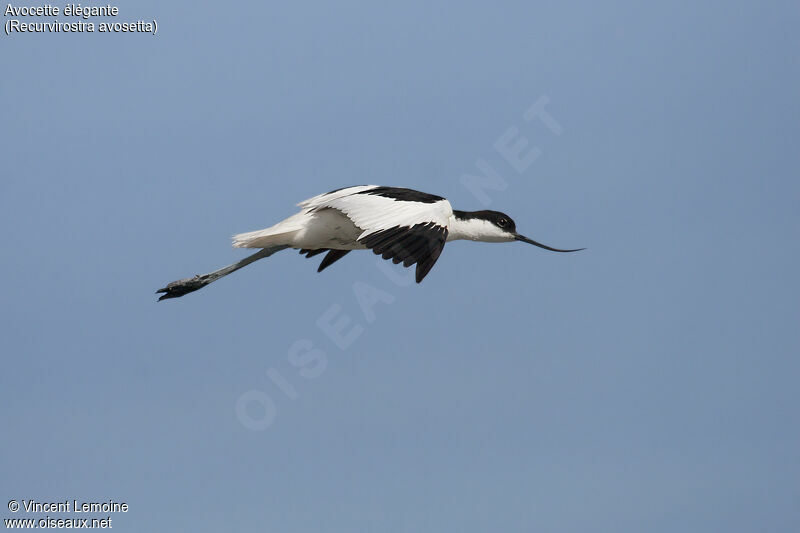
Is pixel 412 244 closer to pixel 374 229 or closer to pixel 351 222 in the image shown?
pixel 374 229

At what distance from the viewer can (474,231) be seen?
58.3 ft

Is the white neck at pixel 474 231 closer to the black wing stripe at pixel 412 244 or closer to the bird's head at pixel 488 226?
the bird's head at pixel 488 226

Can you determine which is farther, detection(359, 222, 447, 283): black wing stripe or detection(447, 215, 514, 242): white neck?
detection(447, 215, 514, 242): white neck

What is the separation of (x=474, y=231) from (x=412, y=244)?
2759 millimetres

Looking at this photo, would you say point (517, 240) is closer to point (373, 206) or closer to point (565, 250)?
point (565, 250)

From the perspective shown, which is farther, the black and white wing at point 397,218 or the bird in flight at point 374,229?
the bird in flight at point 374,229

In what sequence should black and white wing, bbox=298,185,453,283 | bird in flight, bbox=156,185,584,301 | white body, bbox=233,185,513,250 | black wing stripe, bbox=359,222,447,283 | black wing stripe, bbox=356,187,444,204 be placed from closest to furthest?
black wing stripe, bbox=359,222,447,283 < black and white wing, bbox=298,185,453,283 < bird in flight, bbox=156,185,584,301 < white body, bbox=233,185,513,250 < black wing stripe, bbox=356,187,444,204

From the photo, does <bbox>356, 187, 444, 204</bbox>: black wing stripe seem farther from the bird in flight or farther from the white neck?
the white neck

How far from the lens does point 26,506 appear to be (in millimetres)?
16359

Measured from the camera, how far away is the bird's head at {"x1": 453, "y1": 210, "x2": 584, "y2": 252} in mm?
17673

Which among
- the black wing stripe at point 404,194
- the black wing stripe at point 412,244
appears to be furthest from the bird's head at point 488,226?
the black wing stripe at point 412,244

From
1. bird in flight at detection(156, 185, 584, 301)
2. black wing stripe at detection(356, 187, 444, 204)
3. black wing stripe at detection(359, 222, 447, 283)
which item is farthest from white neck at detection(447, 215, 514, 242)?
black wing stripe at detection(359, 222, 447, 283)

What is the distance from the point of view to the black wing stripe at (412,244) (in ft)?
48.9

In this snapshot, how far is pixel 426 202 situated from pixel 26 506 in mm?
6899
